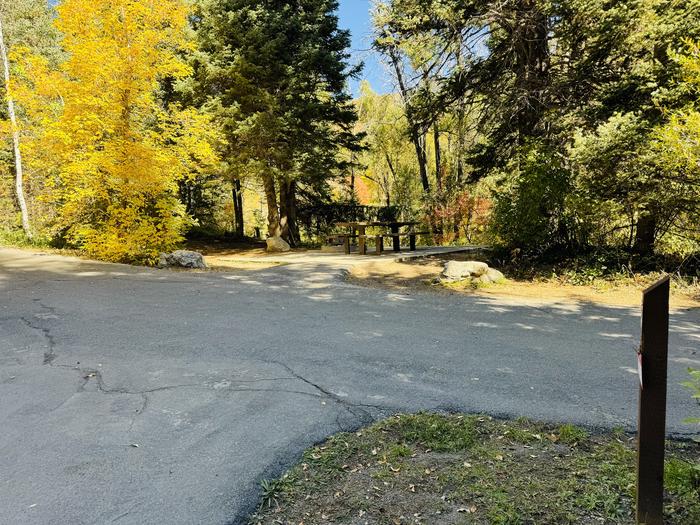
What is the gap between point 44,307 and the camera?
631cm

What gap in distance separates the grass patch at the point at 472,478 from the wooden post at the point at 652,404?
24cm

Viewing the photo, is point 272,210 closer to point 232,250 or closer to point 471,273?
point 232,250

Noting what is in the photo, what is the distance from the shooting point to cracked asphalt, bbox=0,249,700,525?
2379 mm

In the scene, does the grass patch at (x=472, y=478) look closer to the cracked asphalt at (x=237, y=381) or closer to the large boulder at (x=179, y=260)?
the cracked asphalt at (x=237, y=381)

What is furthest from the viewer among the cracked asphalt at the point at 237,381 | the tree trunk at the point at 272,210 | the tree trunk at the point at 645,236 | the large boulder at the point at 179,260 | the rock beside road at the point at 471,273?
the tree trunk at the point at 272,210

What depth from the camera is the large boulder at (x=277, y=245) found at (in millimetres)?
16253

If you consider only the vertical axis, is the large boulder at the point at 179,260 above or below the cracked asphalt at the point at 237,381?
above

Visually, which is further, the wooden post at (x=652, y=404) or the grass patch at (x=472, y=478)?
the grass patch at (x=472, y=478)

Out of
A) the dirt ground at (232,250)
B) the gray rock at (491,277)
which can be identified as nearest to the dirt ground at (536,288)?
the gray rock at (491,277)

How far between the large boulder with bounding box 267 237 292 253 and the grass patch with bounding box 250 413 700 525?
13702 mm

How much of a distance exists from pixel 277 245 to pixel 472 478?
47.6ft

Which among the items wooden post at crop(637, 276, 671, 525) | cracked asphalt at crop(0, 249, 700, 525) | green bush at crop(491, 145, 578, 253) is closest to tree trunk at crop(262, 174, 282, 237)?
green bush at crop(491, 145, 578, 253)

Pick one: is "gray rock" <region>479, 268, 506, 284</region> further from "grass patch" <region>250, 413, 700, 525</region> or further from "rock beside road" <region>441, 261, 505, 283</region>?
"grass patch" <region>250, 413, 700, 525</region>

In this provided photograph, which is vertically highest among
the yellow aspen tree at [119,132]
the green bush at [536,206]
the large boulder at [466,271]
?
the yellow aspen tree at [119,132]
